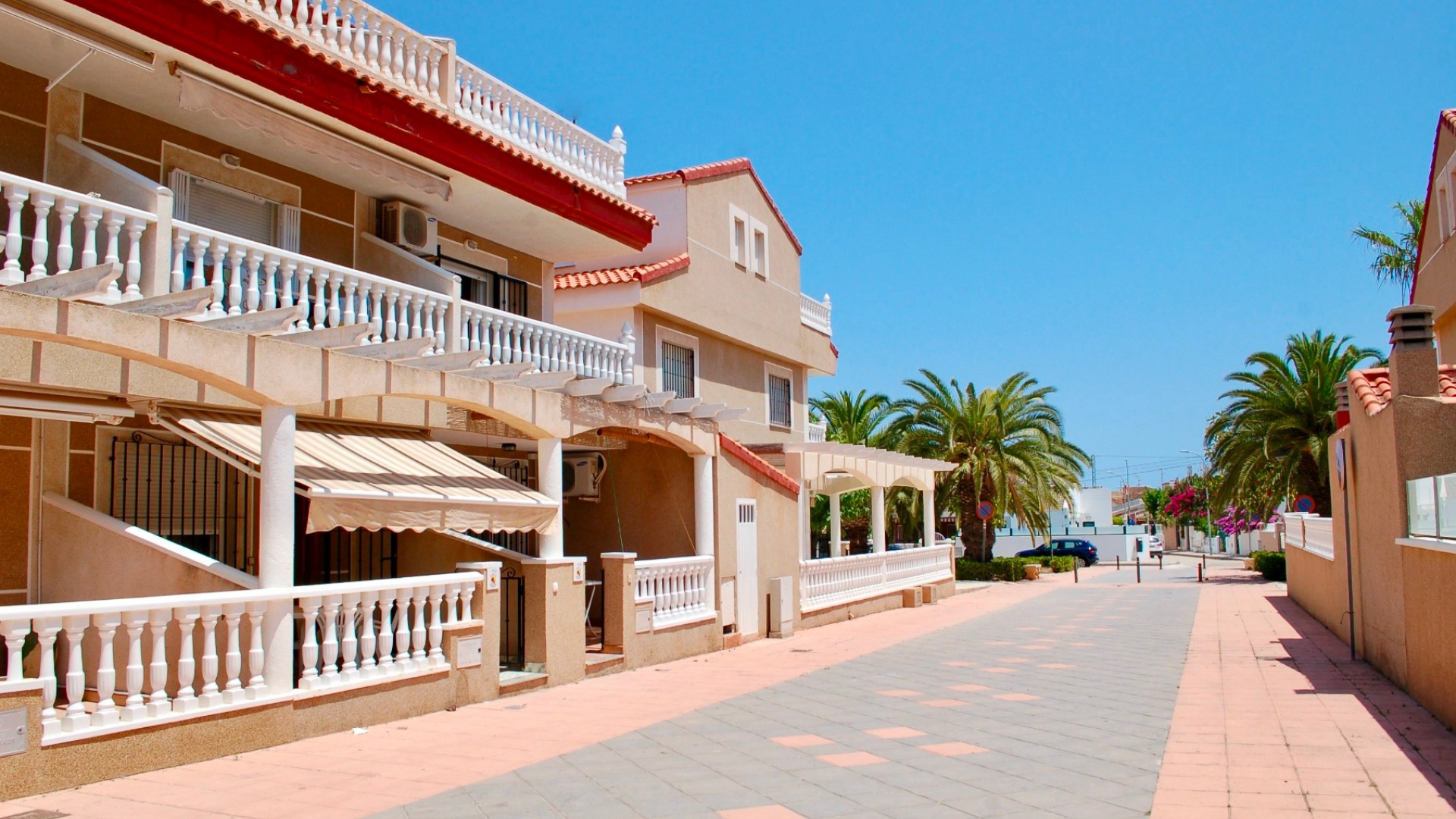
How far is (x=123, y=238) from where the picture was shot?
36.5 feet

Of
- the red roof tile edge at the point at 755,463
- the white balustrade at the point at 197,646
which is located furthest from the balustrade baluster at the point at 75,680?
the red roof tile edge at the point at 755,463

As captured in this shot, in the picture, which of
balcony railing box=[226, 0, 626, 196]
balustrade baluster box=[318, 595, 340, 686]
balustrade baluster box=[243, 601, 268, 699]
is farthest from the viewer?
balcony railing box=[226, 0, 626, 196]

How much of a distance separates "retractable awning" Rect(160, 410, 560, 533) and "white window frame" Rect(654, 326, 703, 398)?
8.45 m

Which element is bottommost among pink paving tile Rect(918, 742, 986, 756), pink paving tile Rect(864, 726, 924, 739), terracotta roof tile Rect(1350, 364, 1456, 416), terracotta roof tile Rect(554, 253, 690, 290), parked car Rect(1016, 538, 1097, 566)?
parked car Rect(1016, 538, 1097, 566)

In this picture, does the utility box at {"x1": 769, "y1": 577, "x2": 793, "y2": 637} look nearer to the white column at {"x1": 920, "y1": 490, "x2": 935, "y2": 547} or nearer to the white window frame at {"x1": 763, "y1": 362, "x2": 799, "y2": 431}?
the white window frame at {"x1": 763, "y1": 362, "x2": 799, "y2": 431}

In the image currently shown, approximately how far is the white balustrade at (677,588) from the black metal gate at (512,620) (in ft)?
5.94

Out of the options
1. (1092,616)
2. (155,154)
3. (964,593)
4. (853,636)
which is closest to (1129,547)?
(964,593)

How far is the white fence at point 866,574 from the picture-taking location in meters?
21.9

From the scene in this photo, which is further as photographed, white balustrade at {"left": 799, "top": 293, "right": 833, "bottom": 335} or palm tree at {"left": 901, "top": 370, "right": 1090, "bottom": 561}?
palm tree at {"left": 901, "top": 370, "right": 1090, "bottom": 561}

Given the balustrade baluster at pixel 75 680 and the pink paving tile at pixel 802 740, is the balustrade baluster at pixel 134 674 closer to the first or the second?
the balustrade baluster at pixel 75 680

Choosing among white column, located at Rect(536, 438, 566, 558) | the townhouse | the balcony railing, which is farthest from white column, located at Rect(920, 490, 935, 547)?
white column, located at Rect(536, 438, 566, 558)

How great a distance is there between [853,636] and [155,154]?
Result: 1356 centimetres

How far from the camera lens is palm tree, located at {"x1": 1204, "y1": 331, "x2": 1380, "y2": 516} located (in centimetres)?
3378

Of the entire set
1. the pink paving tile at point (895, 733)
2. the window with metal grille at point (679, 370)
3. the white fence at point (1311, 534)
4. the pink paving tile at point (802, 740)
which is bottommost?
the pink paving tile at point (895, 733)
